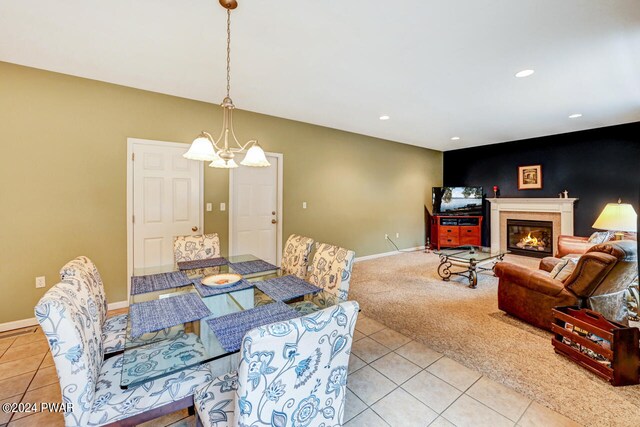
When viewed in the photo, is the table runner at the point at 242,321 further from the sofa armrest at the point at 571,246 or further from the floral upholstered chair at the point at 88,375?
the sofa armrest at the point at 571,246

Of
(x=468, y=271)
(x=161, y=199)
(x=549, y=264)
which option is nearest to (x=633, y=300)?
(x=549, y=264)

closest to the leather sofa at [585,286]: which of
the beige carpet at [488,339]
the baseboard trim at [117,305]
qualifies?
the beige carpet at [488,339]

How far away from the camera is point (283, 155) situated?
14.5 feet

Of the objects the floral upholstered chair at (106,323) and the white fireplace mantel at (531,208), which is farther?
the white fireplace mantel at (531,208)

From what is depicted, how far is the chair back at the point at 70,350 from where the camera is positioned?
3.37 feet

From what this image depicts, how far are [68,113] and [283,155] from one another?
256 centimetres

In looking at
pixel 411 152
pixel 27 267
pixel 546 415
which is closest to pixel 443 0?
pixel 546 415

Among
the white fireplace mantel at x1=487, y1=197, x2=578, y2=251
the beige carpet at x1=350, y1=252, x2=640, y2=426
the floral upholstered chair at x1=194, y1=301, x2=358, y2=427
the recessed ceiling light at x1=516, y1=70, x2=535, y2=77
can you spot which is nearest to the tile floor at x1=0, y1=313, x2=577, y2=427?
the beige carpet at x1=350, y1=252, x2=640, y2=426

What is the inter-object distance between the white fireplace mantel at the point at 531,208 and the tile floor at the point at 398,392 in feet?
16.0

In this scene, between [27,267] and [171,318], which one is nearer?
[171,318]

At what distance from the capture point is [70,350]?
1069mm

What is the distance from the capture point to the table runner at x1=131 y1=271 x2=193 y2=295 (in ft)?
6.22

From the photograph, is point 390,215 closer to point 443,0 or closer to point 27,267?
point 443,0

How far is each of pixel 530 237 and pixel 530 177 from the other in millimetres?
1280
